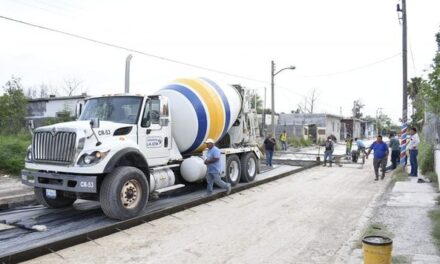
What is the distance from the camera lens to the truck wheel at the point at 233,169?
14.1 metres

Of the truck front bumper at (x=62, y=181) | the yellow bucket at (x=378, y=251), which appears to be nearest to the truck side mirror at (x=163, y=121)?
the truck front bumper at (x=62, y=181)

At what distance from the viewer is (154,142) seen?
10.8m

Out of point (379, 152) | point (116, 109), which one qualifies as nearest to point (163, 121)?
point (116, 109)

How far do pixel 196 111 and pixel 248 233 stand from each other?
4.88 meters

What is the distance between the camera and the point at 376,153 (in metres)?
16.9

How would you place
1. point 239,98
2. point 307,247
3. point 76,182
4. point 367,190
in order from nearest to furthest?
point 307,247, point 76,182, point 367,190, point 239,98

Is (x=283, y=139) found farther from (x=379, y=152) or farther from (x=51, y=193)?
(x=51, y=193)

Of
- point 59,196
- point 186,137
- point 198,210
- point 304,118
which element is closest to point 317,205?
point 198,210

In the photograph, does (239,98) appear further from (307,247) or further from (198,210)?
(307,247)

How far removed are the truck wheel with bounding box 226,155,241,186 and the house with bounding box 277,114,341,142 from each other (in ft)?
119

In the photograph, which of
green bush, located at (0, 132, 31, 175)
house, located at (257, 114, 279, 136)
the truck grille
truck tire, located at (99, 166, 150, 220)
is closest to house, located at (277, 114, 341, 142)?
house, located at (257, 114, 279, 136)

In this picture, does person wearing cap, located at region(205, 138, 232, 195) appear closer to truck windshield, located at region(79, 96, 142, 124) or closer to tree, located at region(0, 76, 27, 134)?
truck windshield, located at region(79, 96, 142, 124)

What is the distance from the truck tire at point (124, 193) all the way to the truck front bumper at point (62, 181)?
0.30 meters

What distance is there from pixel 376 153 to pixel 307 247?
10.4 metres
